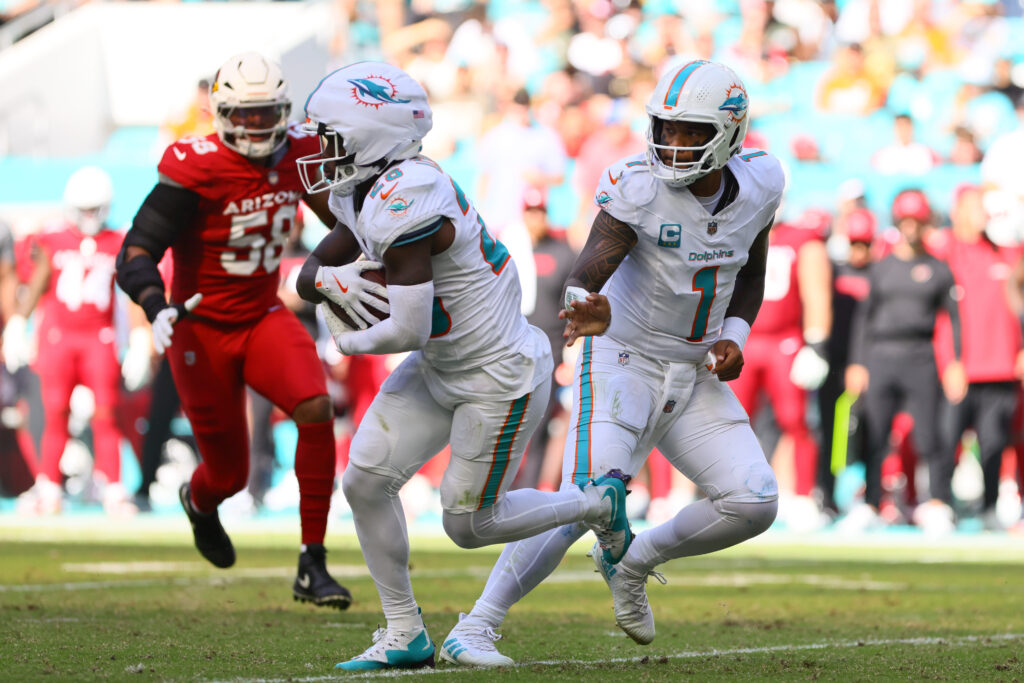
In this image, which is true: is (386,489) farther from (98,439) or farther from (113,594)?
(98,439)

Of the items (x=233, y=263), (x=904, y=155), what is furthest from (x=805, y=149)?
(x=233, y=263)

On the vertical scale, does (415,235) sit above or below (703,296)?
above

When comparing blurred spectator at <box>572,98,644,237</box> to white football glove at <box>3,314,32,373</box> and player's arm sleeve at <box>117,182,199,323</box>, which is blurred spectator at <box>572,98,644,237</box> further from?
player's arm sleeve at <box>117,182,199,323</box>

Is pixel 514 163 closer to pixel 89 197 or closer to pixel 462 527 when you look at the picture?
pixel 89 197

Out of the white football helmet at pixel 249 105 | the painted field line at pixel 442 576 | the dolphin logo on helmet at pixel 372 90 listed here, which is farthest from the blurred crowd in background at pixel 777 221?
the dolphin logo on helmet at pixel 372 90

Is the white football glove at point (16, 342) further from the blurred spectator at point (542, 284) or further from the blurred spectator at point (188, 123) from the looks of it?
the blurred spectator at point (542, 284)

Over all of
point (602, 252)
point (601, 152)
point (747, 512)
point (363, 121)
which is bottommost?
point (601, 152)

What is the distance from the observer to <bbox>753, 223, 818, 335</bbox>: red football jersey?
10188 mm

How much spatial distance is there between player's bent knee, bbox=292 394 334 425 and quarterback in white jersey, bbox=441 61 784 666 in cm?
119

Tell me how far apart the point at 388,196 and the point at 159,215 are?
191 cm

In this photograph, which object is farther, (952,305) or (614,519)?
(952,305)

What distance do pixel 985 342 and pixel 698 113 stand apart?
6.31 meters

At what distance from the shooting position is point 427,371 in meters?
4.46

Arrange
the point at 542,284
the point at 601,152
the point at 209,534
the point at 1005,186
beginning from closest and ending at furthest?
the point at 209,534 → the point at 542,284 → the point at 1005,186 → the point at 601,152
